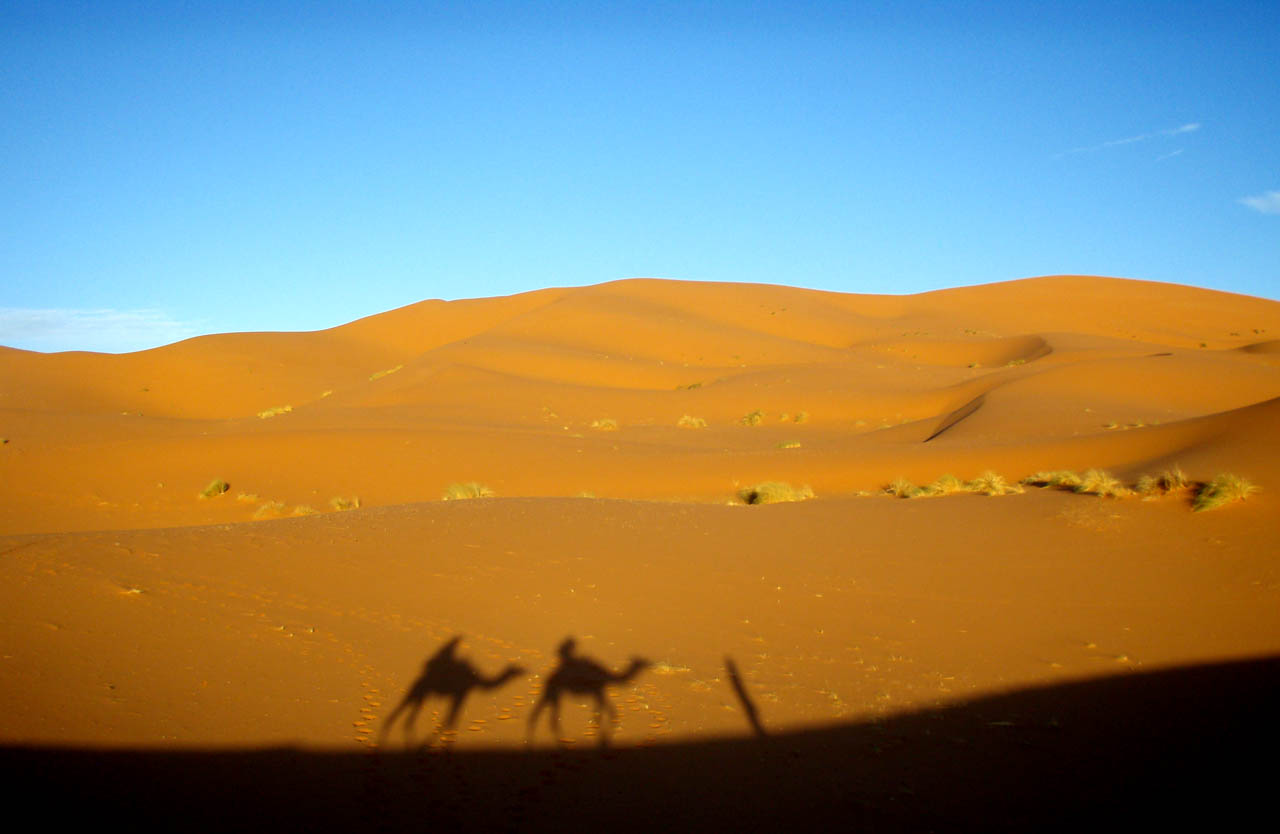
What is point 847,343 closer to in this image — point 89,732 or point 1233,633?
point 1233,633

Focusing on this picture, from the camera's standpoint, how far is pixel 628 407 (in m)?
36.1

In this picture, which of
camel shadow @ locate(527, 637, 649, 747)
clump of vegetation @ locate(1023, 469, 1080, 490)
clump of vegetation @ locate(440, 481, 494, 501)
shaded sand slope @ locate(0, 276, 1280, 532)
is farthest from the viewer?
shaded sand slope @ locate(0, 276, 1280, 532)

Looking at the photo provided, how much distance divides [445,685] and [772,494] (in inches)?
424

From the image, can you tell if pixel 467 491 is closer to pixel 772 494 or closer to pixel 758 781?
pixel 772 494

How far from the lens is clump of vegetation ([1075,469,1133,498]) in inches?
448

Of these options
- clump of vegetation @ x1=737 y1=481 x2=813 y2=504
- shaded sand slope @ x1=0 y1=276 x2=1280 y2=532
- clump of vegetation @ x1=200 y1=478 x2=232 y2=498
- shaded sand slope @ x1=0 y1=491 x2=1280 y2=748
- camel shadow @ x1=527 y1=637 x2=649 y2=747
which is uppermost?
shaded sand slope @ x1=0 y1=276 x2=1280 y2=532

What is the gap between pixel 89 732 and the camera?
530 cm

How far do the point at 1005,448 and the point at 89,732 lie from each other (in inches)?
688

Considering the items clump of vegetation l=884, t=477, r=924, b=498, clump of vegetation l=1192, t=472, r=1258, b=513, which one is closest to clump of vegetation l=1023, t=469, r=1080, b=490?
clump of vegetation l=884, t=477, r=924, b=498

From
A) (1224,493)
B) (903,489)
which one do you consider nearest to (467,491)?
(903,489)

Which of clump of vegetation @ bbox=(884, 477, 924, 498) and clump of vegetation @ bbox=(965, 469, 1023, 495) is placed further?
clump of vegetation @ bbox=(884, 477, 924, 498)

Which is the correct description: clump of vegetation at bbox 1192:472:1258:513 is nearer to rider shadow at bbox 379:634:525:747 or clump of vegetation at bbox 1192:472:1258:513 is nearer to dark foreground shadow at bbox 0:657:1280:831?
dark foreground shadow at bbox 0:657:1280:831

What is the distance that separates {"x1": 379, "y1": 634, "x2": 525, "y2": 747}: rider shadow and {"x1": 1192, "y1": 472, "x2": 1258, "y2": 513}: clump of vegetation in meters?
8.08

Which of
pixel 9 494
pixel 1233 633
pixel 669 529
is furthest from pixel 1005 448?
pixel 9 494
